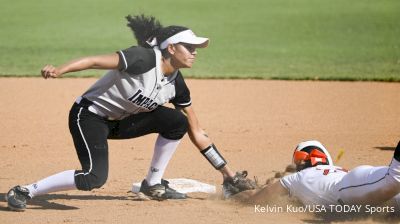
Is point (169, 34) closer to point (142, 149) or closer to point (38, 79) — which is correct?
point (142, 149)

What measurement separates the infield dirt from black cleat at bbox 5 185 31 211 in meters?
0.08

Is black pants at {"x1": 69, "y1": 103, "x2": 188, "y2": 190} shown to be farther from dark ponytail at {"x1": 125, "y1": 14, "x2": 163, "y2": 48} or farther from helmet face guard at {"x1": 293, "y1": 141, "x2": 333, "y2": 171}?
helmet face guard at {"x1": 293, "y1": 141, "x2": 333, "y2": 171}

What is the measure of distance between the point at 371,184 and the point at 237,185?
159 centimetres

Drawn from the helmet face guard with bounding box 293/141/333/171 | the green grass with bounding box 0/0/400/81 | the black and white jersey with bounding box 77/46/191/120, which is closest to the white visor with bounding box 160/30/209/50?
the black and white jersey with bounding box 77/46/191/120

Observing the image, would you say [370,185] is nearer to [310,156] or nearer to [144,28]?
[310,156]

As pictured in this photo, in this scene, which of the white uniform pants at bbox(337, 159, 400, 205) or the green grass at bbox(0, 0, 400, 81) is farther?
the green grass at bbox(0, 0, 400, 81)

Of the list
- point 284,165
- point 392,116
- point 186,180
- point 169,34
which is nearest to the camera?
point 169,34

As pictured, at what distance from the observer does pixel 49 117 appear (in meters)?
11.7

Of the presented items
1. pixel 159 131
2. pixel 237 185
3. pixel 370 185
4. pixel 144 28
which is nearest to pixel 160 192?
pixel 159 131

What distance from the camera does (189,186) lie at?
8.23 metres

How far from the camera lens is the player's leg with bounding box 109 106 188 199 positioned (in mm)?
7496

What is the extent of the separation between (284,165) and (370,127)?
2502 mm

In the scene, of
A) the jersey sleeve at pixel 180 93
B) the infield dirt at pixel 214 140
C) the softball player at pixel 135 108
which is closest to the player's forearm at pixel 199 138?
the softball player at pixel 135 108

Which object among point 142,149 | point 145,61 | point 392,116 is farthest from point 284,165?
point 392,116
